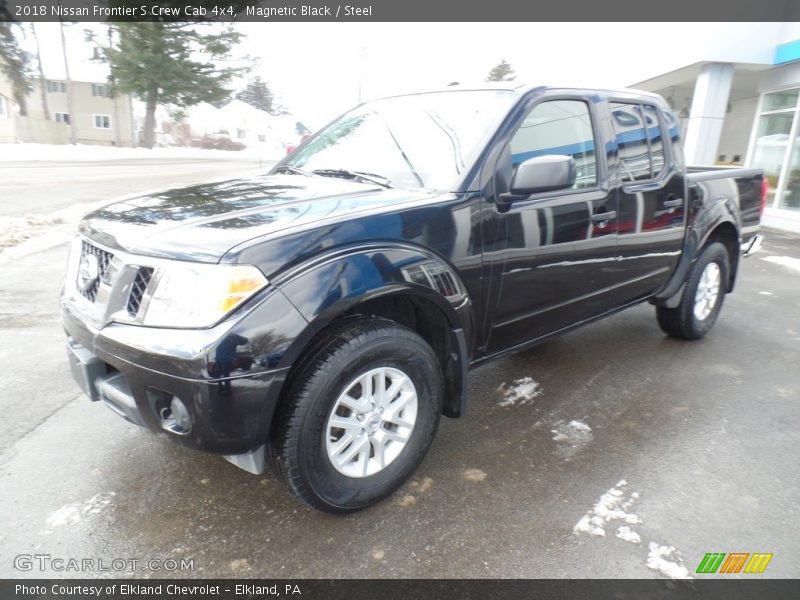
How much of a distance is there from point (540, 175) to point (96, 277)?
6.66 feet

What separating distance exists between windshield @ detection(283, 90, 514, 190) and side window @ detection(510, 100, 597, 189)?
0.60 ft

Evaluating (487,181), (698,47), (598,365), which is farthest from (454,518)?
(698,47)

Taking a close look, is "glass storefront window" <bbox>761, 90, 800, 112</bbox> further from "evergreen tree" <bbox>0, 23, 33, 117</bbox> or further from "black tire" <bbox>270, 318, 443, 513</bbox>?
"evergreen tree" <bbox>0, 23, 33, 117</bbox>

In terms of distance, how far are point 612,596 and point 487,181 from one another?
1.80m

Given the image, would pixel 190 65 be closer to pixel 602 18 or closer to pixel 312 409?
pixel 602 18

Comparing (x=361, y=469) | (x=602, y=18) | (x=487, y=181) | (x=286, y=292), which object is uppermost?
(x=602, y=18)

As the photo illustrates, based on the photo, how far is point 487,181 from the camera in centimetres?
263

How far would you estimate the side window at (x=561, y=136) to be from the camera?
9.38 ft

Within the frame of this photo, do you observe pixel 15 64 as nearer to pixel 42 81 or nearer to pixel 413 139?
pixel 42 81

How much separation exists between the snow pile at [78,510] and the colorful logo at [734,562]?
250 cm

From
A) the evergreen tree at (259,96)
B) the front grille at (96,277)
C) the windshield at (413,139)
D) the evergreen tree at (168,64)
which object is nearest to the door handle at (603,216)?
the windshield at (413,139)

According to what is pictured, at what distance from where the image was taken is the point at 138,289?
6.86 feet

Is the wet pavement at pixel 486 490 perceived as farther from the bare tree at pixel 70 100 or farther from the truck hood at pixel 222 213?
the bare tree at pixel 70 100

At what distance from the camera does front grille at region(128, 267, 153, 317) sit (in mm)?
2072
